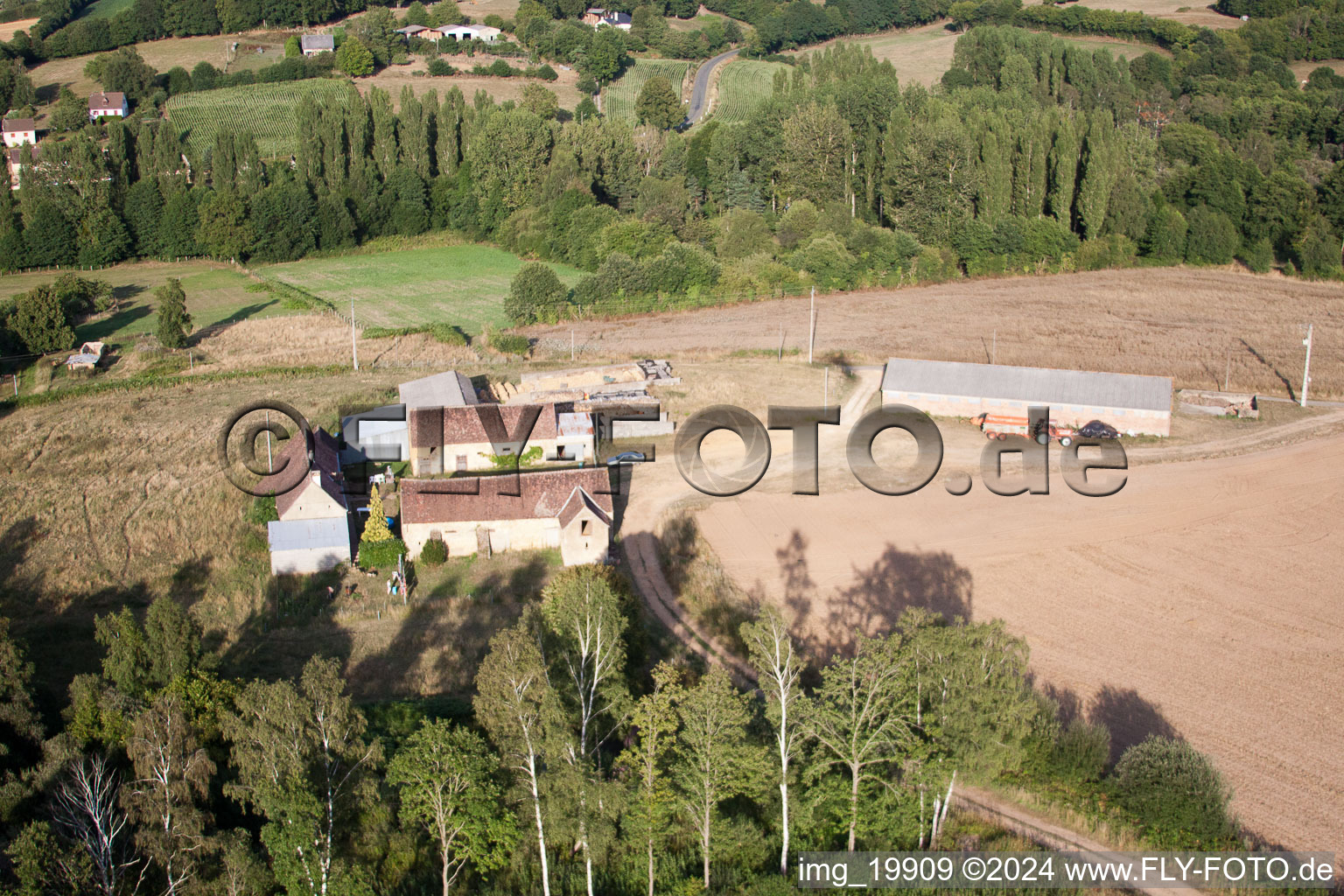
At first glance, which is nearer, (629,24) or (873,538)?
(873,538)

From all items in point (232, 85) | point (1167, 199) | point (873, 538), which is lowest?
point (873, 538)

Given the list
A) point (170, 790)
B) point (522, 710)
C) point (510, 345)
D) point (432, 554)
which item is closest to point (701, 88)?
point (510, 345)

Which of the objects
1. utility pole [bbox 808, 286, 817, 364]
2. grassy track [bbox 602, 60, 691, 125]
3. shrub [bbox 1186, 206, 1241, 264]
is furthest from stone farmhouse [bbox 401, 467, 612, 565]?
grassy track [bbox 602, 60, 691, 125]

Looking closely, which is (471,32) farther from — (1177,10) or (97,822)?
(97,822)

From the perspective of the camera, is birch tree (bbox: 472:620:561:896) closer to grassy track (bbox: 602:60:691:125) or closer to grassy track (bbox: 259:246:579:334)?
grassy track (bbox: 259:246:579:334)

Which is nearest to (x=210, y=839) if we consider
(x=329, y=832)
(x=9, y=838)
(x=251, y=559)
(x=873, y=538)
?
(x=329, y=832)

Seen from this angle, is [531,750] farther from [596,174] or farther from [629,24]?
[629,24]
